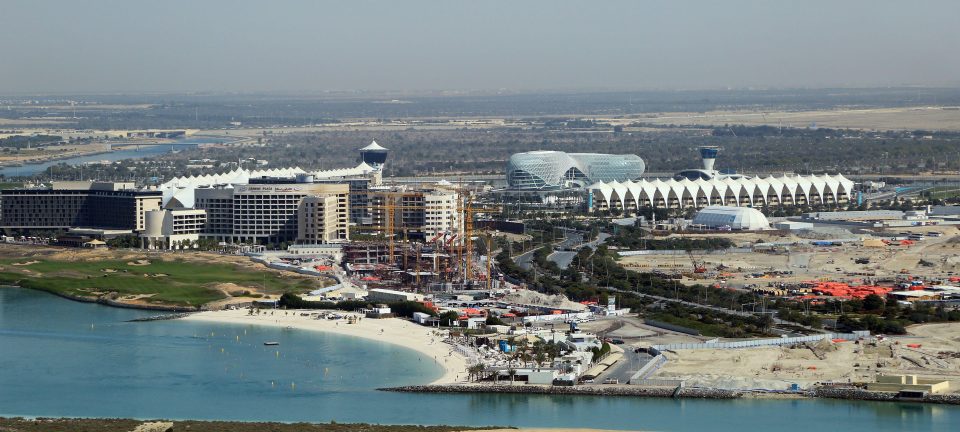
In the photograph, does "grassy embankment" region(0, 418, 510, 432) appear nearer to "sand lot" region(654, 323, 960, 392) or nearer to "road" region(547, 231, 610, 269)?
"sand lot" region(654, 323, 960, 392)

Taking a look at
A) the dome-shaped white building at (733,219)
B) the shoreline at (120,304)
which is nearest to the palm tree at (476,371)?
the shoreline at (120,304)

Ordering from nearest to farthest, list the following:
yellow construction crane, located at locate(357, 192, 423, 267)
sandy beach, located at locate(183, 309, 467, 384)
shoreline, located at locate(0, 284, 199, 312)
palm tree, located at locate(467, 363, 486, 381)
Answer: palm tree, located at locate(467, 363, 486, 381), sandy beach, located at locate(183, 309, 467, 384), shoreline, located at locate(0, 284, 199, 312), yellow construction crane, located at locate(357, 192, 423, 267)

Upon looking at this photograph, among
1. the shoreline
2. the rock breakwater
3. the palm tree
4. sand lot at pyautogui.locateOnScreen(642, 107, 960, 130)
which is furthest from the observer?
sand lot at pyautogui.locateOnScreen(642, 107, 960, 130)

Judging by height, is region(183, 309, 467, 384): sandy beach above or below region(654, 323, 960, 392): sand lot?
below

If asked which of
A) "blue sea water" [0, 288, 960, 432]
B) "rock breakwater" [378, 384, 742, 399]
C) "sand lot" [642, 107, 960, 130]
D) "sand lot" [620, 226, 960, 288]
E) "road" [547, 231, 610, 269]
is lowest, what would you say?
"sand lot" [642, 107, 960, 130]

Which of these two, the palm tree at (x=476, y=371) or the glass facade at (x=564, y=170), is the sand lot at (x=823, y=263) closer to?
the palm tree at (x=476, y=371)

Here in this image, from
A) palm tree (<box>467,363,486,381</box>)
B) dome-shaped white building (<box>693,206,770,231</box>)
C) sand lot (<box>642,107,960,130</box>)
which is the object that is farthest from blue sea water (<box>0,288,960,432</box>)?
sand lot (<box>642,107,960,130</box>)
